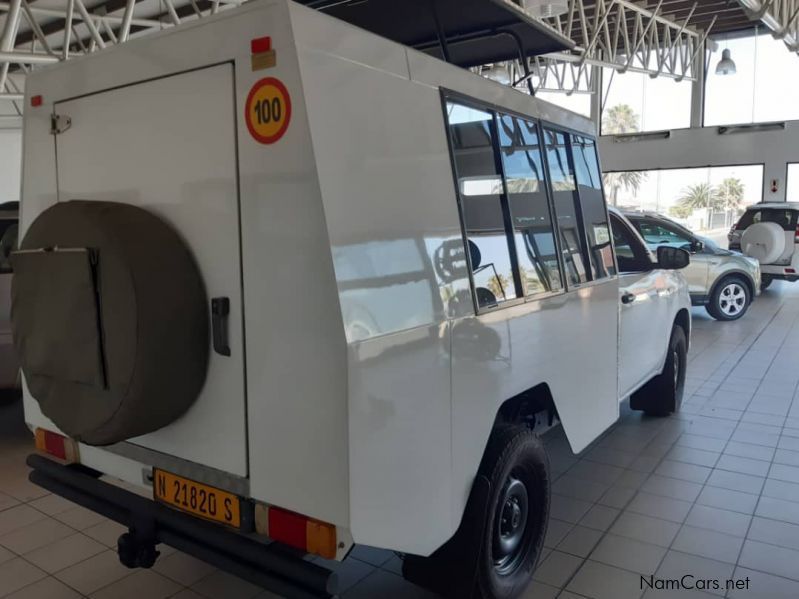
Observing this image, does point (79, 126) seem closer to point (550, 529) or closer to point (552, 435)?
point (550, 529)

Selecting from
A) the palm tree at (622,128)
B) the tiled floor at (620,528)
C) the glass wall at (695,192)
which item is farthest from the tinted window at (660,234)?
the palm tree at (622,128)

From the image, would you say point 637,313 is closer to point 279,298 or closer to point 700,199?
point 279,298

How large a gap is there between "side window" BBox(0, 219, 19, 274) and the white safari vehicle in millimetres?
2621

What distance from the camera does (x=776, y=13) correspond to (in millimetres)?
12656

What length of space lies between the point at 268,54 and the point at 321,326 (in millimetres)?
831

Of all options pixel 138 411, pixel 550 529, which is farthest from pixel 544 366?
pixel 138 411

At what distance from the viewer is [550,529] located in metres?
3.62

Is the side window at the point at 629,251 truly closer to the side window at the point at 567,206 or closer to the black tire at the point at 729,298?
the side window at the point at 567,206

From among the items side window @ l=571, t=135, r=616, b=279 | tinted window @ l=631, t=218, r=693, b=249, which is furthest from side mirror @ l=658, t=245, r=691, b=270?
tinted window @ l=631, t=218, r=693, b=249

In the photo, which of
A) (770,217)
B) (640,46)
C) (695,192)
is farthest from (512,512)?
(695,192)

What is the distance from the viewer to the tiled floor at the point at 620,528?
10.1 ft

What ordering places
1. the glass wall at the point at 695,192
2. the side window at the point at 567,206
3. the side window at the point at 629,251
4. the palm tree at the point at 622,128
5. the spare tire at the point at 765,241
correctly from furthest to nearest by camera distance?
the palm tree at the point at 622,128 → the glass wall at the point at 695,192 → the spare tire at the point at 765,241 → the side window at the point at 629,251 → the side window at the point at 567,206

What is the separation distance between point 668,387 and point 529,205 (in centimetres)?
317

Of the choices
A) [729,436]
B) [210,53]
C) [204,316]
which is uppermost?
[210,53]
